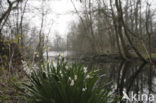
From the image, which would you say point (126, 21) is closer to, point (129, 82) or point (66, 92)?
point (129, 82)

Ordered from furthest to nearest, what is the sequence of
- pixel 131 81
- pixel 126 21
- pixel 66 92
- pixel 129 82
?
pixel 126 21 → pixel 131 81 → pixel 129 82 → pixel 66 92

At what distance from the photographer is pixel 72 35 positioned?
3769 cm

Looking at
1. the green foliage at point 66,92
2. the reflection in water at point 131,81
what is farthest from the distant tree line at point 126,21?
the green foliage at point 66,92

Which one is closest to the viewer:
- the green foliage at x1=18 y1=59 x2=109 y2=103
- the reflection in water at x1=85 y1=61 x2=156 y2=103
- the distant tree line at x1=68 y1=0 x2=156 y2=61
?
the green foliage at x1=18 y1=59 x2=109 y2=103

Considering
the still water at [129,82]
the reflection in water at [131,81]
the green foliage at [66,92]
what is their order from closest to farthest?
the green foliage at [66,92], the still water at [129,82], the reflection in water at [131,81]

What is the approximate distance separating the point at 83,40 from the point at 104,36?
615cm

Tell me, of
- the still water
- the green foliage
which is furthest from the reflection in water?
the green foliage

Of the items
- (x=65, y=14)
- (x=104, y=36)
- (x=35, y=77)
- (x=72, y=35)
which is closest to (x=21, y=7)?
(x=65, y=14)

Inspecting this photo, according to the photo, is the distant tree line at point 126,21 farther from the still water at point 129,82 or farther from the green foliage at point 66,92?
the green foliage at point 66,92

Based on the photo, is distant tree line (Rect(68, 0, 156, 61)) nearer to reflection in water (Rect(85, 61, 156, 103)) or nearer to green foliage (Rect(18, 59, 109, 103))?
reflection in water (Rect(85, 61, 156, 103))

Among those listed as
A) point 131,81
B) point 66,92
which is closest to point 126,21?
point 131,81

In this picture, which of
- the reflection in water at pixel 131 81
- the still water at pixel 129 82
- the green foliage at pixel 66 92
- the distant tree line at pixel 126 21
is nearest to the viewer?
the green foliage at pixel 66 92

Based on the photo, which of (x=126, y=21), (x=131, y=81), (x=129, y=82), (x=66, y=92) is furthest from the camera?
(x=126, y=21)

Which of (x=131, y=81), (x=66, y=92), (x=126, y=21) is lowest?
(x=131, y=81)
